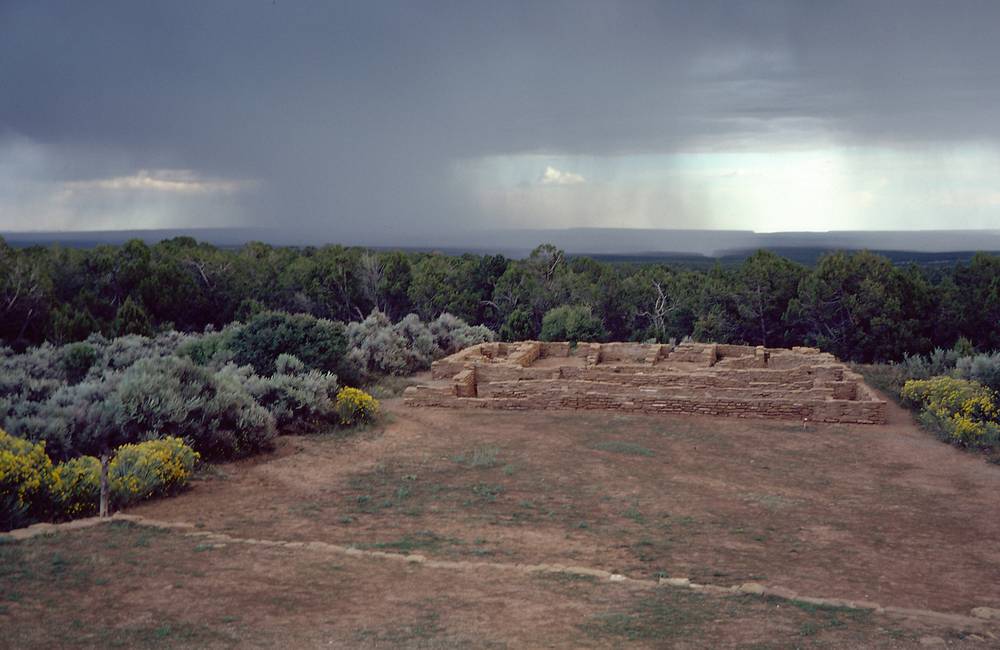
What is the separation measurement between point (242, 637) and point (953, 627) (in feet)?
15.1

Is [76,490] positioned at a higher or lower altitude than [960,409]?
higher

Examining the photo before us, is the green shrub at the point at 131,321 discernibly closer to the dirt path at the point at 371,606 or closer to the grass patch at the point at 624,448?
the grass patch at the point at 624,448

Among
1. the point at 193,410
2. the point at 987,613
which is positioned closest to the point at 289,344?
the point at 193,410

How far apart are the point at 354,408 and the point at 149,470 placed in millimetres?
5126

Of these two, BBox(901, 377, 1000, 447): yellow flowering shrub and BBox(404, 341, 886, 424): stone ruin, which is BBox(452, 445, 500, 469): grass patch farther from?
BBox(901, 377, 1000, 447): yellow flowering shrub

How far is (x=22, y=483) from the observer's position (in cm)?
745

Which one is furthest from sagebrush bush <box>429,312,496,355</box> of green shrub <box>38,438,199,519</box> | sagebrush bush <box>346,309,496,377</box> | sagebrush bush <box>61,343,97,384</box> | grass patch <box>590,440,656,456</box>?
green shrub <box>38,438,199,519</box>

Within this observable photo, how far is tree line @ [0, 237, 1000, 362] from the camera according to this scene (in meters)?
30.0

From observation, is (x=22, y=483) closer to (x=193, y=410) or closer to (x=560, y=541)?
(x=193, y=410)

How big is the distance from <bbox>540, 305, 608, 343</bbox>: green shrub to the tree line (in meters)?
0.06

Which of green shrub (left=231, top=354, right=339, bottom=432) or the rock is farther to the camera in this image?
green shrub (left=231, top=354, right=339, bottom=432)

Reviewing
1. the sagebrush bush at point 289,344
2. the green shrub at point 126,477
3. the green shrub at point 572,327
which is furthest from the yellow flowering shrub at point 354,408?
the green shrub at point 572,327

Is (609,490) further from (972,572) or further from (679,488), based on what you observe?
(972,572)

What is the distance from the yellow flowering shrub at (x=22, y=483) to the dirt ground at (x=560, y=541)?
2.70 feet
